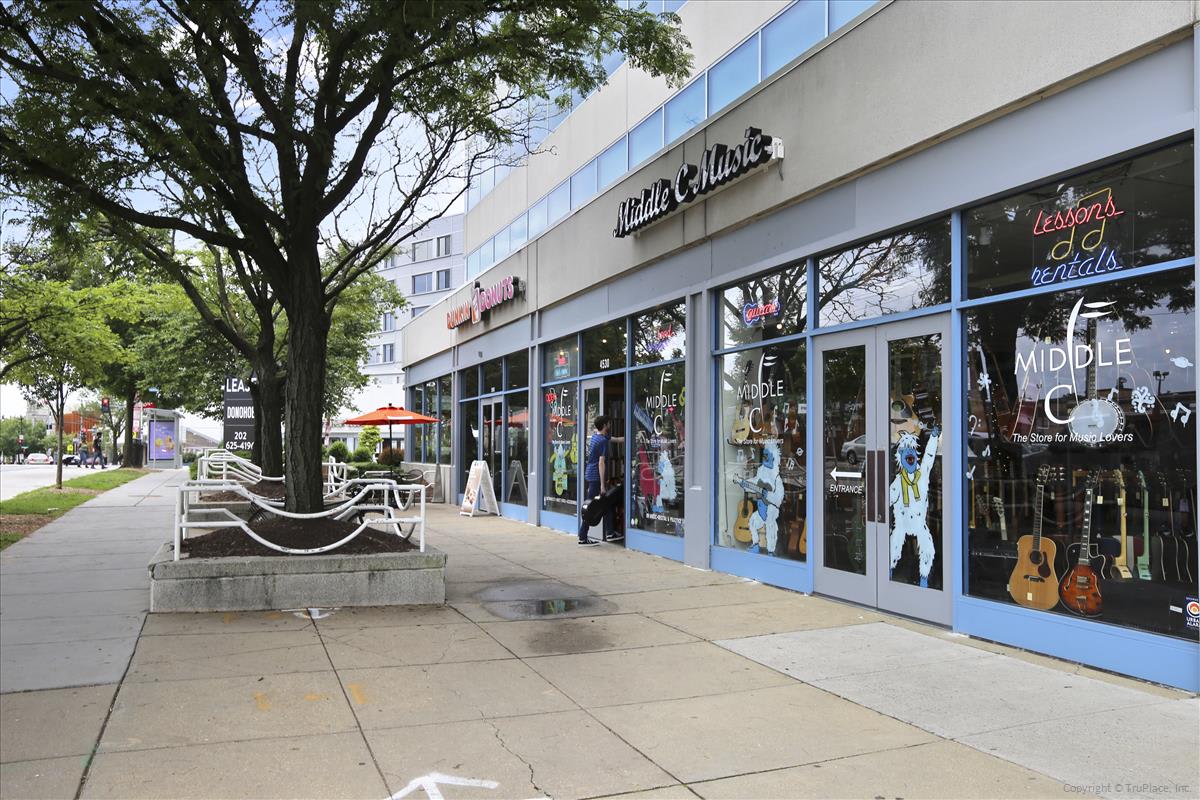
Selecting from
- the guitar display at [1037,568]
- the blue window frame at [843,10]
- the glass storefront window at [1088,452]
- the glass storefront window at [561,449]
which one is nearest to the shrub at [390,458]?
the glass storefront window at [561,449]

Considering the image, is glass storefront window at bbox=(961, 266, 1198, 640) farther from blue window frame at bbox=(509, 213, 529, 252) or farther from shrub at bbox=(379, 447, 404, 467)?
shrub at bbox=(379, 447, 404, 467)

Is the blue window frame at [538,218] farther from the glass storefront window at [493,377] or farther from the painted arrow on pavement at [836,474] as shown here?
the painted arrow on pavement at [836,474]

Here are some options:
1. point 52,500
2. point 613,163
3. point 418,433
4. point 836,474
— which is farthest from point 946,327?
point 418,433

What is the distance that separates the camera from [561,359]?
16.0 metres

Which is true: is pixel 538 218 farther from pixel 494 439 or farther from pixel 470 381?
pixel 470 381

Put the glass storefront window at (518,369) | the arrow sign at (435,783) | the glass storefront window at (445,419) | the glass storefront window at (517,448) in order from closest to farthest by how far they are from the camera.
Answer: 1. the arrow sign at (435,783)
2. the glass storefront window at (517,448)
3. the glass storefront window at (518,369)
4. the glass storefront window at (445,419)

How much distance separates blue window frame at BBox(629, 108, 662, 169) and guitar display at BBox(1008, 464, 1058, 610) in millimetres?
8309

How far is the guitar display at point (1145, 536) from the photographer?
578 cm

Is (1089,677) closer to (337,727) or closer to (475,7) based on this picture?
(337,727)

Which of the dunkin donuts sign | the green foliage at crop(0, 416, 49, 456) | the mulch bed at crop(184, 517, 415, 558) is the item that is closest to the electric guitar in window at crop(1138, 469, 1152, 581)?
the mulch bed at crop(184, 517, 415, 558)

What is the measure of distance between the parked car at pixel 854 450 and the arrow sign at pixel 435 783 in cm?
533

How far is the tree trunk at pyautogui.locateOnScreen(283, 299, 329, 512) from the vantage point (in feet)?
31.5

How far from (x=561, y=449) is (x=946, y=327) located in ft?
30.6

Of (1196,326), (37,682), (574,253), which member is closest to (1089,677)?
(1196,326)
